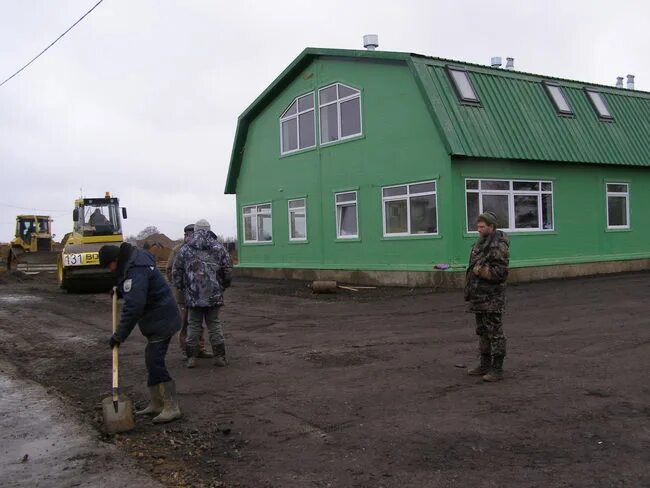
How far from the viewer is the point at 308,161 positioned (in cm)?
2267

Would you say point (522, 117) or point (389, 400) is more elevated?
point (522, 117)

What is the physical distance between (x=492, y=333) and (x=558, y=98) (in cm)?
1496

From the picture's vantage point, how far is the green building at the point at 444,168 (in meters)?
17.4

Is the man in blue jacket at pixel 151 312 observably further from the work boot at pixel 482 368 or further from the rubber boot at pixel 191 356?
the work boot at pixel 482 368

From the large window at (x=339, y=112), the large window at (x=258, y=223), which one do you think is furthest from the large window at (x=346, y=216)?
the large window at (x=258, y=223)

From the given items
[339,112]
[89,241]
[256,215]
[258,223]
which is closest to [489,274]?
[339,112]

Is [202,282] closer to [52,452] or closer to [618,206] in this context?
[52,452]

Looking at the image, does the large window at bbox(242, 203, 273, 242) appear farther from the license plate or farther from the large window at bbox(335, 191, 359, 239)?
the license plate

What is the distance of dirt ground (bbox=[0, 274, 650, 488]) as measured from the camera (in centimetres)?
477

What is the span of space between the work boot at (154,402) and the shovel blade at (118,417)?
37 centimetres

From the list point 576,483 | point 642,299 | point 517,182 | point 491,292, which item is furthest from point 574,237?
point 576,483

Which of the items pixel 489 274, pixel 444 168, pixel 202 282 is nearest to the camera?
pixel 489 274

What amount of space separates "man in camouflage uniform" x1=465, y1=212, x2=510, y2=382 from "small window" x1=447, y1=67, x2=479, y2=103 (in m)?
11.2

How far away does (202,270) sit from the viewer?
27.7ft
